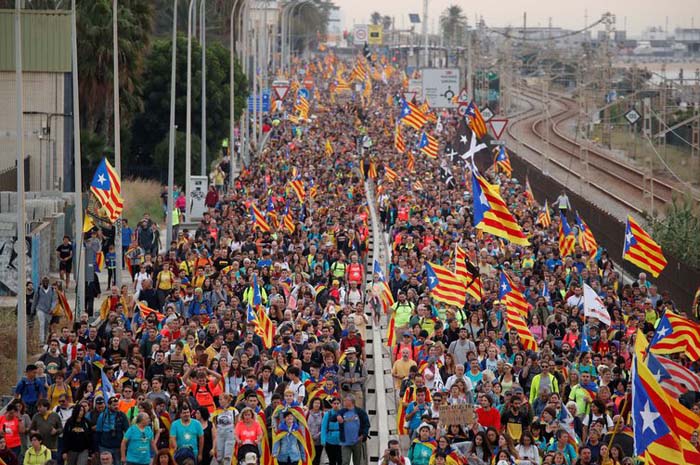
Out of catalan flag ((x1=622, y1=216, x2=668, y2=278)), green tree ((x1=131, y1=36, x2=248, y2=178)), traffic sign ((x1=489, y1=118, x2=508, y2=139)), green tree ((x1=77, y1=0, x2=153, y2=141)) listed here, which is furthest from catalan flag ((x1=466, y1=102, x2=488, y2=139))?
catalan flag ((x1=622, y1=216, x2=668, y2=278))

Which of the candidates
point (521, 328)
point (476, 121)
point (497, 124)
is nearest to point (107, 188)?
point (521, 328)

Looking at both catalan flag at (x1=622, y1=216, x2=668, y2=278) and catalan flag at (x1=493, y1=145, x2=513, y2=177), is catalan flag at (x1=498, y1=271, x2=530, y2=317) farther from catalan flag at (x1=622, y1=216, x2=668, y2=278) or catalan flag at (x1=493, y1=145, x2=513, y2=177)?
catalan flag at (x1=493, y1=145, x2=513, y2=177)

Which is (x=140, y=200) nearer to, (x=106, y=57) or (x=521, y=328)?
(x=106, y=57)

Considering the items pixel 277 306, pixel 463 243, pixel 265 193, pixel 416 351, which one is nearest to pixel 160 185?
pixel 265 193

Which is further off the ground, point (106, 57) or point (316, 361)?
point (106, 57)

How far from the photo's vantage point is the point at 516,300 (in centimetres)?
2184

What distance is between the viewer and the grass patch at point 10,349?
23166mm

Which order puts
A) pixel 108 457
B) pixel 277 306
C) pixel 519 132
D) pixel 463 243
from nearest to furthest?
pixel 108 457, pixel 277 306, pixel 463 243, pixel 519 132

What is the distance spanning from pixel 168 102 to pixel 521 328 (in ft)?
127

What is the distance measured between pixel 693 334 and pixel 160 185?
38987 mm

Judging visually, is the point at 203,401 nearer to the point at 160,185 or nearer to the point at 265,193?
the point at 265,193

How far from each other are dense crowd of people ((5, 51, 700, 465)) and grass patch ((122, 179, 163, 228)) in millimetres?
13808

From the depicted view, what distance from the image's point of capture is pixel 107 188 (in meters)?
28.8

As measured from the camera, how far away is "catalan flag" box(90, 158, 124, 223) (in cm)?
2862
